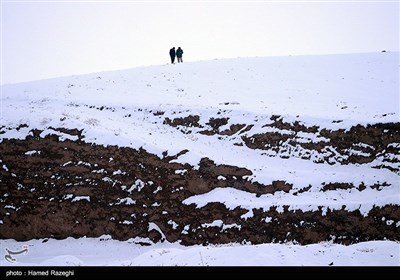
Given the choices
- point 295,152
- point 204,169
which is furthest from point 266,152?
point 204,169

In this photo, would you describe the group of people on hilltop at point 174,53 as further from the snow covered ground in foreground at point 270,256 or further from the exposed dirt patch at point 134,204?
the snow covered ground in foreground at point 270,256

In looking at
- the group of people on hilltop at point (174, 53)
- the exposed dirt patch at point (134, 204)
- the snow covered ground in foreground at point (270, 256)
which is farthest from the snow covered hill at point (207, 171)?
the group of people on hilltop at point (174, 53)

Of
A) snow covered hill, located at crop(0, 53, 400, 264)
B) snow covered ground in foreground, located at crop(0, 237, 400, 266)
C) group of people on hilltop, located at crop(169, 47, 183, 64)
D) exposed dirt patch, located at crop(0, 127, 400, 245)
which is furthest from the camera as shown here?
group of people on hilltop, located at crop(169, 47, 183, 64)

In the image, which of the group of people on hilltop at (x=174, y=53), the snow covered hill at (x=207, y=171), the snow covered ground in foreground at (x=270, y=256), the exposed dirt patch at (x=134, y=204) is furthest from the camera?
the group of people on hilltop at (x=174, y=53)

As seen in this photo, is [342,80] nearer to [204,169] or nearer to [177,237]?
[204,169]

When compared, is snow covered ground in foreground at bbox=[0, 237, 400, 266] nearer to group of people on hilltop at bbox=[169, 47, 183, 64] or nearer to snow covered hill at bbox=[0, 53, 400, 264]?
snow covered hill at bbox=[0, 53, 400, 264]

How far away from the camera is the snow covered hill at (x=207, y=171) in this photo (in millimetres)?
12203

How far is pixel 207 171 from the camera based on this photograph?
14383mm

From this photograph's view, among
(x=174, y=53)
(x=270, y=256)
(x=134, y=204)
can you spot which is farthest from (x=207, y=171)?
(x=174, y=53)

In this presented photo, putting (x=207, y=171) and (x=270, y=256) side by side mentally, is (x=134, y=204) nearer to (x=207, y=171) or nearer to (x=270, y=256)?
(x=207, y=171)

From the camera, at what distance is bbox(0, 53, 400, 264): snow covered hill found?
1220 cm

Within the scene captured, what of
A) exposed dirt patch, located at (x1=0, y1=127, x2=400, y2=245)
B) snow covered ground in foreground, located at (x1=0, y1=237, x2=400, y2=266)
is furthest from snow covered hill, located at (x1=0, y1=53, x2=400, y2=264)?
snow covered ground in foreground, located at (x1=0, y1=237, x2=400, y2=266)

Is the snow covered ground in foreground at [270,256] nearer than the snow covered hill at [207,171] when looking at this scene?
Yes
